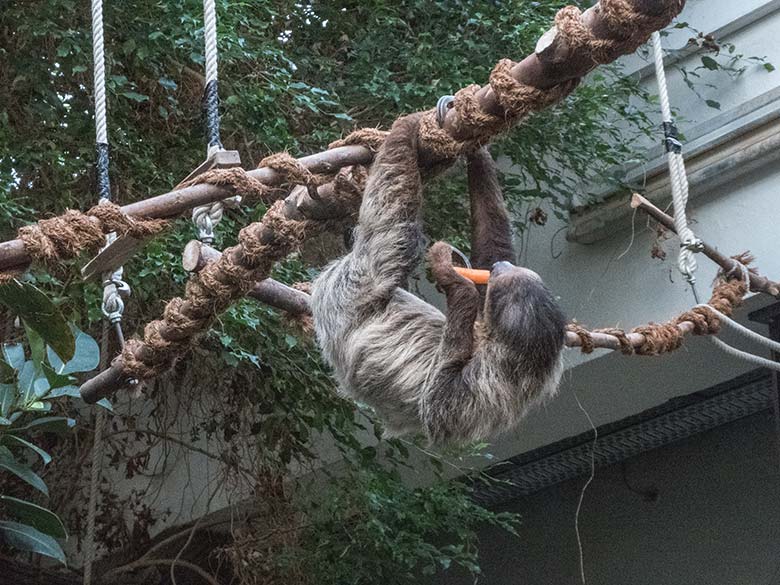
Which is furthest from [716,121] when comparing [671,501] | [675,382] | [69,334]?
[69,334]

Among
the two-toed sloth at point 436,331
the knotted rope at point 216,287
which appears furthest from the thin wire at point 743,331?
the knotted rope at point 216,287

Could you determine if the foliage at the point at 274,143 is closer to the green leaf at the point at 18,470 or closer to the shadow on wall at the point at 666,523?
the green leaf at the point at 18,470

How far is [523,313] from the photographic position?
2879mm

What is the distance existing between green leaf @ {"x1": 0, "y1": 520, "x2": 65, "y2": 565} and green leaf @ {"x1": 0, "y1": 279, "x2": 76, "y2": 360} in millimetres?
1053

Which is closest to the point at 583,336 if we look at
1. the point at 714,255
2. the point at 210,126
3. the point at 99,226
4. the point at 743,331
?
the point at 743,331

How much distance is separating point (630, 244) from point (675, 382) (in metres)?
0.78

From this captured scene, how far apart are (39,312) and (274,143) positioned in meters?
1.97

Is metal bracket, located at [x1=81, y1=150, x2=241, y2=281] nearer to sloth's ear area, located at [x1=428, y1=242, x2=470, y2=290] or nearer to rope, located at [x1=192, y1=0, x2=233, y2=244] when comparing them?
rope, located at [x1=192, y1=0, x2=233, y2=244]

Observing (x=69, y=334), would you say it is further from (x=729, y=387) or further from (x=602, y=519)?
(x=602, y=519)

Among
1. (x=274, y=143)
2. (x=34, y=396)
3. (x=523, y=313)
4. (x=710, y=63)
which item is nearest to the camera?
(x=523, y=313)

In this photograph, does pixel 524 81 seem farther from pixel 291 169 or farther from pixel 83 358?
pixel 83 358

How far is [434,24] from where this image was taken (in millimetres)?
4906

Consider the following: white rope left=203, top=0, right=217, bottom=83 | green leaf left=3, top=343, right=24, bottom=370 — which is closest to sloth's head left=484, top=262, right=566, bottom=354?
white rope left=203, top=0, right=217, bottom=83

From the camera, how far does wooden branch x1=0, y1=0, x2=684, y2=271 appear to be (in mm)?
2104
